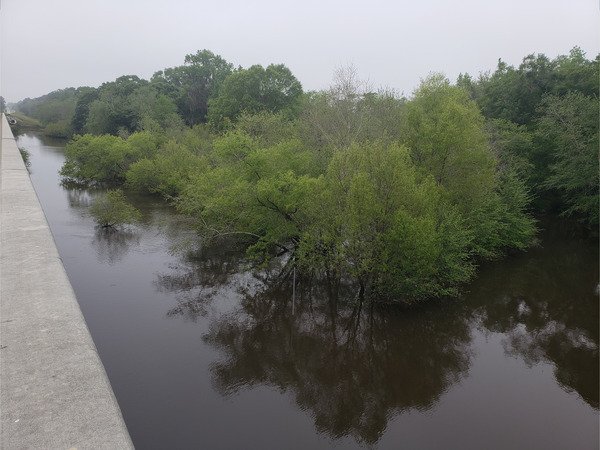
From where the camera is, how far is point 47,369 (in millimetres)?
5164

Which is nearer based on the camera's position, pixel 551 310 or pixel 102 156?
pixel 551 310

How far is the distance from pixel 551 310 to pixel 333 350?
10.3m

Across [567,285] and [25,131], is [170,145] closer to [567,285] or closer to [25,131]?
[567,285]

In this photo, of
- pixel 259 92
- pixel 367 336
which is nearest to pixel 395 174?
pixel 367 336

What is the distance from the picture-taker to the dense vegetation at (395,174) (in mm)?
15852

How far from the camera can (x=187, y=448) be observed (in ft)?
31.2

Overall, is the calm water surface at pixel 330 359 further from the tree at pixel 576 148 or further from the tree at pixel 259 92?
the tree at pixel 259 92

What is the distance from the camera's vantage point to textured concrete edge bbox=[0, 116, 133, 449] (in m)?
4.24

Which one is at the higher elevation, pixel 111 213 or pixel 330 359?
pixel 111 213

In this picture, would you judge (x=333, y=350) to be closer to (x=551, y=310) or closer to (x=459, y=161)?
(x=551, y=310)

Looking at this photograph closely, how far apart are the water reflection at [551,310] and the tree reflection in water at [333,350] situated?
1.98 m

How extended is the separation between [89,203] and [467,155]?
2893cm

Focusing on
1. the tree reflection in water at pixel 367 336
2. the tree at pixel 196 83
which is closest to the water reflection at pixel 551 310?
the tree reflection in water at pixel 367 336

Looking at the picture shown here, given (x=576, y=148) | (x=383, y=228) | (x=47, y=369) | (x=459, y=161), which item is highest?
(x=576, y=148)
